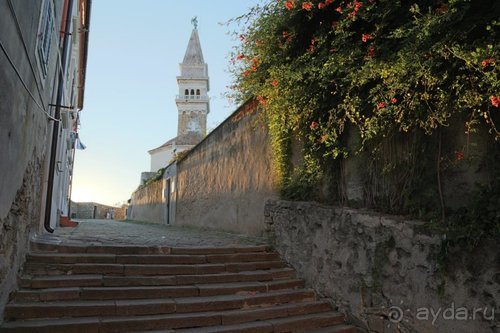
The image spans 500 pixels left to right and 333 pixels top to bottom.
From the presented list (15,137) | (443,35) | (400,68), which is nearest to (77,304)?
(15,137)

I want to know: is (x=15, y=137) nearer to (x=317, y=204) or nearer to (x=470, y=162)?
(x=317, y=204)

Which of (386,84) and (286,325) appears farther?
(286,325)

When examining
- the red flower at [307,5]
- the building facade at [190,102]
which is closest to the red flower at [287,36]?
the red flower at [307,5]

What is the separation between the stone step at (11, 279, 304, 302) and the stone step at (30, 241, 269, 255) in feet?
2.78

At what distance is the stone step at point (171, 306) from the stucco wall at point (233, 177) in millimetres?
2578

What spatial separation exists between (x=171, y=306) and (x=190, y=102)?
43287 millimetres

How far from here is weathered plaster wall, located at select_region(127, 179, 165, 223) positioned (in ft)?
56.9

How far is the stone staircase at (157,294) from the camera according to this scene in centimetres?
360

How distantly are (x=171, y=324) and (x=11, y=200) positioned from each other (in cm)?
185

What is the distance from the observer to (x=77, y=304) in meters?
3.74

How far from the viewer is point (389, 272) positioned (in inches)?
141

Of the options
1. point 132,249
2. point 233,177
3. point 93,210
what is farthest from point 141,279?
point 93,210

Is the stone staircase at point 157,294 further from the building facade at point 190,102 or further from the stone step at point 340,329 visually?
the building facade at point 190,102

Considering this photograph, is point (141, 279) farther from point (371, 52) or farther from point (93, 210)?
point (93, 210)
